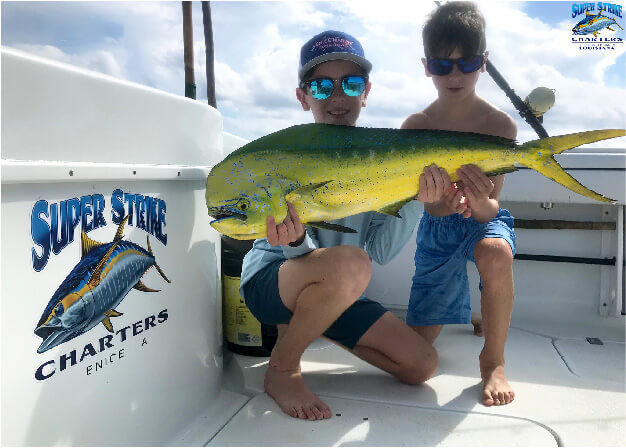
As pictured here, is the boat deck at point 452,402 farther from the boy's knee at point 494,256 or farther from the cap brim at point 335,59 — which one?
the cap brim at point 335,59

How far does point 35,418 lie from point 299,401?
92 centimetres

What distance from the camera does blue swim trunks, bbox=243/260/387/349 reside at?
206cm

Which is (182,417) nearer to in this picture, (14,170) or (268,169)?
(268,169)

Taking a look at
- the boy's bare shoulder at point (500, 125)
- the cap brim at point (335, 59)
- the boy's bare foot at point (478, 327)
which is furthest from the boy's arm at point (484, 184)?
the boy's bare foot at point (478, 327)

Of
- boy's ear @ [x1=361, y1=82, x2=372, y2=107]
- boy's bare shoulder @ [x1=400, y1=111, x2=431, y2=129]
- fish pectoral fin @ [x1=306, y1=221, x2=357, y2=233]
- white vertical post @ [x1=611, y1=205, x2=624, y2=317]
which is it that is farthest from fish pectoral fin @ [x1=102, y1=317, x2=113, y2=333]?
white vertical post @ [x1=611, y1=205, x2=624, y2=317]

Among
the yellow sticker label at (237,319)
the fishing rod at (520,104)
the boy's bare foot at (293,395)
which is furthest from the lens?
the fishing rod at (520,104)

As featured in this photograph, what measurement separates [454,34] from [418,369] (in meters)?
1.43

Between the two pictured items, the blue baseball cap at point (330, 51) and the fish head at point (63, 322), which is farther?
the blue baseball cap at point (330, 51)

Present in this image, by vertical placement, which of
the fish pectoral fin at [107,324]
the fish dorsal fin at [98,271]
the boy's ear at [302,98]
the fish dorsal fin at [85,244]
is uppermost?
the boy's ear at [302,98]

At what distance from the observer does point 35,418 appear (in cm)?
120

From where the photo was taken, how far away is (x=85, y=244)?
1302 millimetres

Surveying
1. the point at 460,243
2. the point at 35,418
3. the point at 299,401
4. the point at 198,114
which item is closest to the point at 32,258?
the point at 35,418

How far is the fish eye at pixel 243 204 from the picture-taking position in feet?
4.98

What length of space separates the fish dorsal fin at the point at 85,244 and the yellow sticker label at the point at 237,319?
1.01 m
